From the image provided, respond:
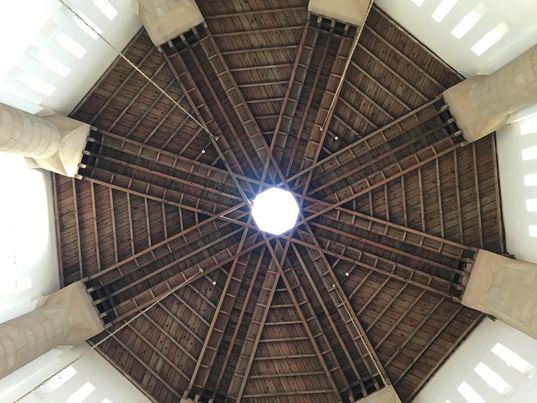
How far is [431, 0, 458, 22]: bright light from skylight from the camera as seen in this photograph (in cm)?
1628

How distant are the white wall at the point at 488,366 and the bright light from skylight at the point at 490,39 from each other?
998 cm

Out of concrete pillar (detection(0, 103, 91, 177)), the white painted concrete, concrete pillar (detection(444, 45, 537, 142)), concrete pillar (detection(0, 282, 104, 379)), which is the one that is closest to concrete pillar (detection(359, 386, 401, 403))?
concrete pillar (detection(444, 45, 537, 142))

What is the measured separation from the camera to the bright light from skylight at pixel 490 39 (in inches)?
618

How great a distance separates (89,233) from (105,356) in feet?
17.5

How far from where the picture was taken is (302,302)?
20.8m

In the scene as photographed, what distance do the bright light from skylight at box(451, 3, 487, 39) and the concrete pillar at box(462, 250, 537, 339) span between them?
8.20 m

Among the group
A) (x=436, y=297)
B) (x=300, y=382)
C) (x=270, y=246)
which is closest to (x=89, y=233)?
(x=270, y=246)

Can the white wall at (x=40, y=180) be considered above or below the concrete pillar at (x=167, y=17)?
below

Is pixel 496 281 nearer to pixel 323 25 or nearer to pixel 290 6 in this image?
pixel 323 25

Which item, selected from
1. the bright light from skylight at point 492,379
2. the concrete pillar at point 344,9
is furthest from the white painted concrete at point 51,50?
the bright light from skylight at point 492,379

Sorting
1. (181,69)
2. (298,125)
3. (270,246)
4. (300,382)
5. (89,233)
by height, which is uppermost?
(181,69)

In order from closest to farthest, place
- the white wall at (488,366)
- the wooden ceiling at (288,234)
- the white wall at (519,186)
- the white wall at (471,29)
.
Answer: the white wall at (488,366) < the white wall at (471,29) < the white wall at (519,186) < the wooden ceiling at (288,234)

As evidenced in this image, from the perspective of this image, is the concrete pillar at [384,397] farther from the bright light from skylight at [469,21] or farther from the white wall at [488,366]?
the bright light from skylight at [469,21]

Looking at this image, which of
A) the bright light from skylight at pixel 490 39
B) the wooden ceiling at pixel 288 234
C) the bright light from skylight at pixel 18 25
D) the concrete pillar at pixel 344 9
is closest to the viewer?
the bright light from skylight at pixel 18 25
